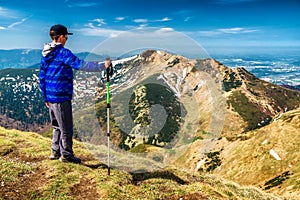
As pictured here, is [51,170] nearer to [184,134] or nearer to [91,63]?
[91,63]

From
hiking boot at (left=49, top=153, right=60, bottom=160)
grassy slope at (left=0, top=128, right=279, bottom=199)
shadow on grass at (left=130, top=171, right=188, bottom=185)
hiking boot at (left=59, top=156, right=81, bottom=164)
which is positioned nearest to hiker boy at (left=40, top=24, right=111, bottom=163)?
hiking boot at (left=59, top=156, right=81, bottom=164)

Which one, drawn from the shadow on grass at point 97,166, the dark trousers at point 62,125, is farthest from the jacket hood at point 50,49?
the shadow on grass at point 97,166

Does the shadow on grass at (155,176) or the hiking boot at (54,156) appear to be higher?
the hiking boot at (54,156)

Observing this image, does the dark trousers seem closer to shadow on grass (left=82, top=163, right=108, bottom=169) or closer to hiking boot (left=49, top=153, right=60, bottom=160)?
hiking boot (left=49, top=153, right=60, bottom=160)

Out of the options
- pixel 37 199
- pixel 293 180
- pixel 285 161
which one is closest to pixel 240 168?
pixel 285 161

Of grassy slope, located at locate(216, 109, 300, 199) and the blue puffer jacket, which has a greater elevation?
the blue puffer jacket

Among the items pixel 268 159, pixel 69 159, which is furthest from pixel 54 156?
pixel 268 159

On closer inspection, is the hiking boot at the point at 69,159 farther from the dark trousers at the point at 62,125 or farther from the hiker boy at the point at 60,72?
the hiker boy at the point at 60,72

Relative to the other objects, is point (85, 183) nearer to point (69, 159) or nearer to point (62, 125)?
point (69, 159)

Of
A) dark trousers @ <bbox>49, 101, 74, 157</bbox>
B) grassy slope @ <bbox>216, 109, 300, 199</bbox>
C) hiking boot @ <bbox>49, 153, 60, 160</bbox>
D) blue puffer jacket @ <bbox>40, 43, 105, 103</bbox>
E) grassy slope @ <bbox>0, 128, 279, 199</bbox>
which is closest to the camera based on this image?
grassy slope @ <bbox>0, 128, 279, 199</bbox>
